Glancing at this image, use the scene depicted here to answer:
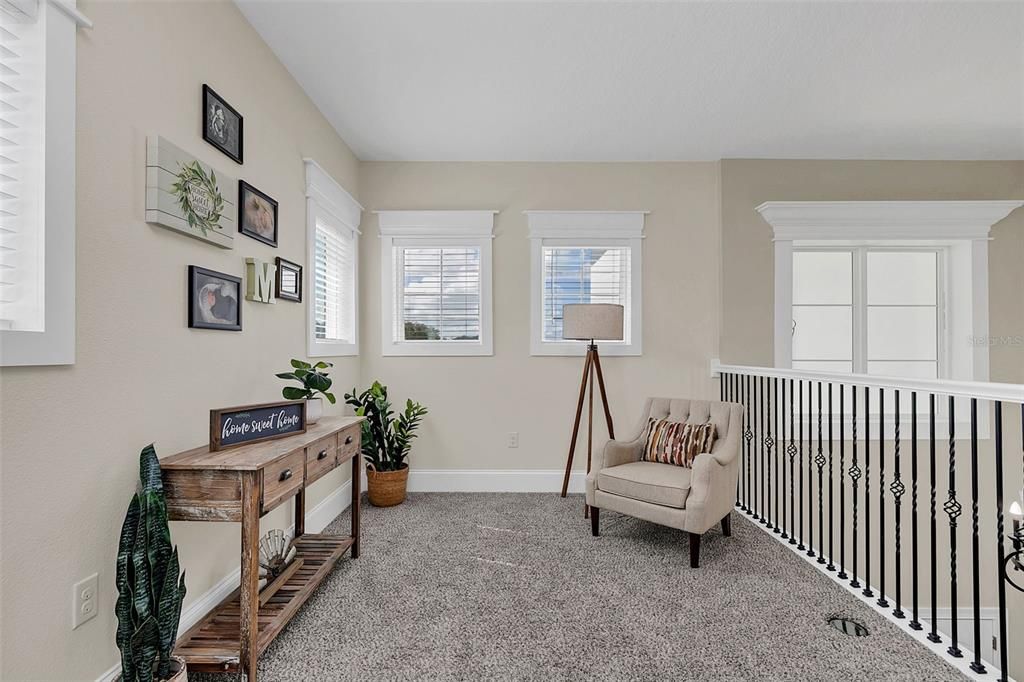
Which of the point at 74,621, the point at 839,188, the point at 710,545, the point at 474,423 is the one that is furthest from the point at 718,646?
the point at 839,188

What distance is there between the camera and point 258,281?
2.35 meters

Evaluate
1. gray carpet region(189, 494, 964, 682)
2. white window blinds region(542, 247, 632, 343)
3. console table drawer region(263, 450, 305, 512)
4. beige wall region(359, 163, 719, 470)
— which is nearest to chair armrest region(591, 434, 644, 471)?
gray carpet region(189, 494, 964, 682)

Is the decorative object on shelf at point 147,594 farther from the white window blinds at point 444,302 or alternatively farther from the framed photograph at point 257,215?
the white window blinds at point 444,302

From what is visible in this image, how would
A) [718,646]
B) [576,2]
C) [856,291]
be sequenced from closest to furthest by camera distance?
[718,646] → [576,2] → [856,291]

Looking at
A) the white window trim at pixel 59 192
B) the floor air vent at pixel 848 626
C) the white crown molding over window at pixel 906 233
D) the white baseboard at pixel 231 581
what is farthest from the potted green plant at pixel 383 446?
the white crown molding over window at pixel 906 233

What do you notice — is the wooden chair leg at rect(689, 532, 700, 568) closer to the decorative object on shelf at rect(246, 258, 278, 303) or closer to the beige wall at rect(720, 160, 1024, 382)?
the beige wall at rect(720, 160, 1024, 382)

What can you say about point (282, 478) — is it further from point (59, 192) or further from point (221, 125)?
point (221, 125)

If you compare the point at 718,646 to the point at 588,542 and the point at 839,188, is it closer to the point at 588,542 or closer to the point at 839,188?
the point at 588,542

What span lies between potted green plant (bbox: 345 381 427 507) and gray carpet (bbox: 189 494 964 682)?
53 cm

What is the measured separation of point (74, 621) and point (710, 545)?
2.81 m

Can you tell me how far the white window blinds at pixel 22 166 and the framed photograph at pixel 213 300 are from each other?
0.59 metres

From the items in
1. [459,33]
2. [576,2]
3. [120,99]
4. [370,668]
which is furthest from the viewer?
[459,33]

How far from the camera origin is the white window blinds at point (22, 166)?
1.27 metres

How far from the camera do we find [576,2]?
217 centimetres
